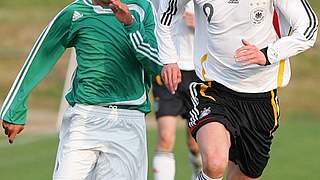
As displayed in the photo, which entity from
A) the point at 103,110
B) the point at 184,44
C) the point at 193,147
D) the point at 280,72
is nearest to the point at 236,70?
the point at 280,72

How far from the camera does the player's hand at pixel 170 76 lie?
28.7ft

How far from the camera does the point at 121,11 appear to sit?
805 cm

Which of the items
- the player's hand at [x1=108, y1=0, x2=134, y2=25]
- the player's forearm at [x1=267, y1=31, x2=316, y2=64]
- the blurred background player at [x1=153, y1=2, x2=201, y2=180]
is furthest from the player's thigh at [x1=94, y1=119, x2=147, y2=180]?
the blurred background player at [x1=153, y1=2, x2=201, y2=180]

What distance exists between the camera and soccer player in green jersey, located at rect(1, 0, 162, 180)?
8516mm

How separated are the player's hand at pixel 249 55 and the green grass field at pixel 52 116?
Answer: 5508 mm

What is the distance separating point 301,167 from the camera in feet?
48.4

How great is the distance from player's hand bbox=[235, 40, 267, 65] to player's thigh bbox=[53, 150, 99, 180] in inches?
50.9

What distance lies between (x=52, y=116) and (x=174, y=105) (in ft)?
40.8

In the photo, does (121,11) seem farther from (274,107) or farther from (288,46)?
(274,107)

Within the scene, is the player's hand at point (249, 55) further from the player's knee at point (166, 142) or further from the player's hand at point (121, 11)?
the player's knee at point (166, 142)

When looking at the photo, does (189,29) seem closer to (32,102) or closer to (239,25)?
(239,25)

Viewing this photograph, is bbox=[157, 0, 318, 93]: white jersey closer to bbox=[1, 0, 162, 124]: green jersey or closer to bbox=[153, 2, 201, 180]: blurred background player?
bbox=[1, 0, 162, 124]: green jersey

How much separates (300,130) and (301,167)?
398 cm

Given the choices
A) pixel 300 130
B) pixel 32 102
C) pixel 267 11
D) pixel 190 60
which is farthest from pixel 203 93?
pixel 32 102
